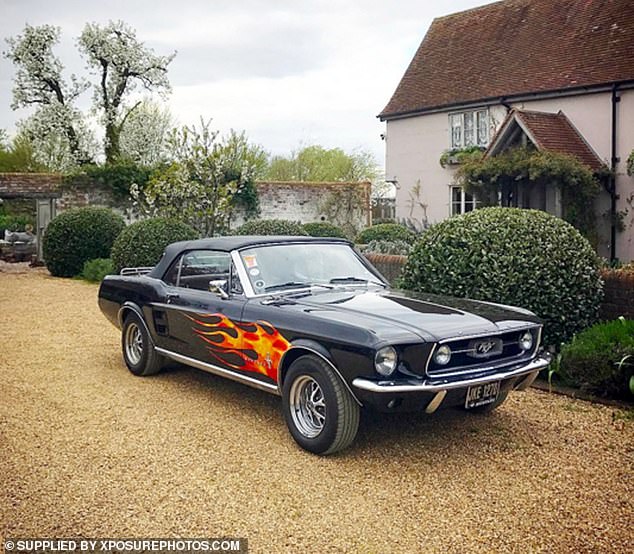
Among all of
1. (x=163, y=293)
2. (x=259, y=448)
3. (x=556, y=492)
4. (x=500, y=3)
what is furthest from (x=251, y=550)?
(x=500, y=3)

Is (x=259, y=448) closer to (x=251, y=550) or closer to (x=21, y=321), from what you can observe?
(x=251, y=550)

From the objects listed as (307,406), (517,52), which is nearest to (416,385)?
(307,406)

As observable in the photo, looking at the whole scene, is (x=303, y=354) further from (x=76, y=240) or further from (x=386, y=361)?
(x=76, y=240)

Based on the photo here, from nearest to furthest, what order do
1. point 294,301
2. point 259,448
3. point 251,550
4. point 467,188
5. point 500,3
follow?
1. point 251,550
2. point 259,448
3. point 294,301
4. point 467,188
5. point 500,3

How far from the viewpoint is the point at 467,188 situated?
760 inches

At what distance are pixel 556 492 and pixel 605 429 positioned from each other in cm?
156

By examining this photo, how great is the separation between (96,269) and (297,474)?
13445mm

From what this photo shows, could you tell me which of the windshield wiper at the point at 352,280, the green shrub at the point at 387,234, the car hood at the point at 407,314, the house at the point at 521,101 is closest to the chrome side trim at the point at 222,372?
the car hood at the point at 407,314

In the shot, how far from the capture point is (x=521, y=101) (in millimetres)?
19906

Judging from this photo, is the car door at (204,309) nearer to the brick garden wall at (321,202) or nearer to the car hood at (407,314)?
the car hood at (407,314)

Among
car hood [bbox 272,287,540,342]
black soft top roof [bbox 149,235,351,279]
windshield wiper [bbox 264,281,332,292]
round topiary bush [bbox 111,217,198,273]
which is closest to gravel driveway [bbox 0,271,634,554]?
car hood [bbox 272,287,540,342]

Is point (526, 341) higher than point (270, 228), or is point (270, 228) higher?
point (270, 228)

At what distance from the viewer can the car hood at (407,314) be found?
191 inches

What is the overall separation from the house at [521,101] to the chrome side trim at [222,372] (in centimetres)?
1327
